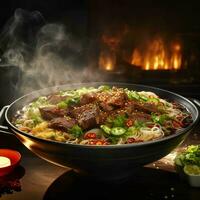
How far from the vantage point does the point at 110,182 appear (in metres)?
3.32

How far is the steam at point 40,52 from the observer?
16.9 feet

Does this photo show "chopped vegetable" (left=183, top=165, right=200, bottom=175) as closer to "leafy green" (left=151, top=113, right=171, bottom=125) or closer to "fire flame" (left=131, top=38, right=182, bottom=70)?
"leafy green" (left=151, top=113, right=171, bottom=125)

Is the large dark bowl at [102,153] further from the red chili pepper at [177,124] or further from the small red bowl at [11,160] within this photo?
the small red bowl at [11,160]

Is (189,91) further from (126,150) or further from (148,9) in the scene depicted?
(126,150)

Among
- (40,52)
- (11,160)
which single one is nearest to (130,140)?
(11,160)

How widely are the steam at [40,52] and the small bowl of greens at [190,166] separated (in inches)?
93.7

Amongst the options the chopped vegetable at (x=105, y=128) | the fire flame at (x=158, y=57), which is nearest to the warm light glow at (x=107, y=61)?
the fire flame at (x=158, y=57)

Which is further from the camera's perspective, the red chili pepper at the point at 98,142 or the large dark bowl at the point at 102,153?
the red chili pepper at the point at 98,142

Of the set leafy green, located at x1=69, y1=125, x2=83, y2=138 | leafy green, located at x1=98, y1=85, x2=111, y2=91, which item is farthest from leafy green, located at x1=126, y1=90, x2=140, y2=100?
leafy green, located at x1=69, y1=125, x2=83, y2=138

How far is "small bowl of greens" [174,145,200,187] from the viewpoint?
3295mm

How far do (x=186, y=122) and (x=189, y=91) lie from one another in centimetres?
261

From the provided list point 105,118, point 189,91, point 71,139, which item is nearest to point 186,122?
point 105,118

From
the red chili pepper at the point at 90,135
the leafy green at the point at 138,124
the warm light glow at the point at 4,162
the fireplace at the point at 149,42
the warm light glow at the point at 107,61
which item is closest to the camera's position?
the red chili pepper at the point at 90,135

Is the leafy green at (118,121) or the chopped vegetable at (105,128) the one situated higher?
the leafy green at (118,121)
